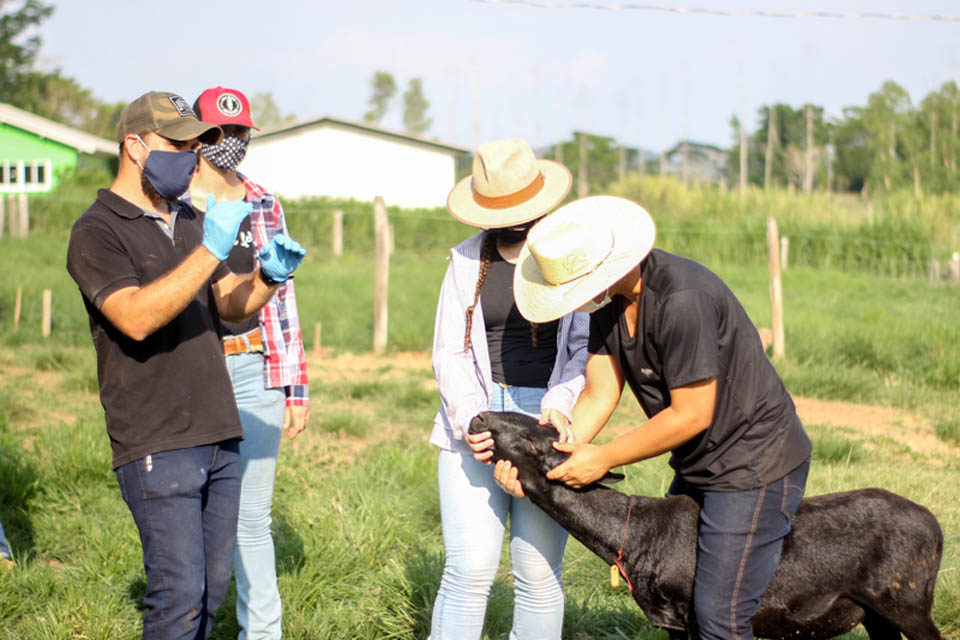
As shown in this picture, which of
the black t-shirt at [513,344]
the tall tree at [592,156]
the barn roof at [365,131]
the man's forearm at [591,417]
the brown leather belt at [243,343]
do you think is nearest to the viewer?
the man's forearm at [591,417]

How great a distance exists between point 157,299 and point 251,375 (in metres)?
1.21

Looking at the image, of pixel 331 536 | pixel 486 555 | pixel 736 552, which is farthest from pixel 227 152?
pixel 736 552

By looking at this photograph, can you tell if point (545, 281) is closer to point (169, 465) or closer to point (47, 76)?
point (169, 465)

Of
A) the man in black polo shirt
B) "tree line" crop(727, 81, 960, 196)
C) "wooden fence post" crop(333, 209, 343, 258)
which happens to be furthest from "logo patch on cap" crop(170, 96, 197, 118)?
"tree line" crop(727, 81, 960, 196)

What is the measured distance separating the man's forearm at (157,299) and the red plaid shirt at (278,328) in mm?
1152

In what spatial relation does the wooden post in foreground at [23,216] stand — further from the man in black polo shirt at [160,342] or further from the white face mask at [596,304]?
the white face mask at [596,304]

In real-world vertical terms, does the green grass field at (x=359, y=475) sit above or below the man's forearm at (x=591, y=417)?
below

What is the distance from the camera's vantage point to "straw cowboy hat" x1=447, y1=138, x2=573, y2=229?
3.40 m

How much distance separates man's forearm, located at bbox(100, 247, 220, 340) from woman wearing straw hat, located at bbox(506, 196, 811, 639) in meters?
1.01

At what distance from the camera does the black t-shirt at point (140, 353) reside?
116 inches

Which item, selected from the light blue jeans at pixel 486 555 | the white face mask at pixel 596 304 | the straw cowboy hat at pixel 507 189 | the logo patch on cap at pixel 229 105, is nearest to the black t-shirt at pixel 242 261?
the logo patch on cap at pixel 229 105

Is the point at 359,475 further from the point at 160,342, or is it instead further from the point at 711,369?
the point at 711,369

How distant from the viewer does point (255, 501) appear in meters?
4.00

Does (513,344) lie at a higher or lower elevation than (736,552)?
higher
